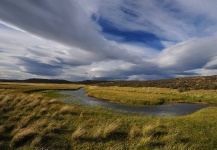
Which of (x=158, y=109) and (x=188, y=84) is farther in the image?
(x=188, y=84)

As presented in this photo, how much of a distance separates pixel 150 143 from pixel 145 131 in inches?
67.9

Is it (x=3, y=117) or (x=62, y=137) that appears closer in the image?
(x=62, y=137)

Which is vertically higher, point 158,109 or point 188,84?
point 188,84

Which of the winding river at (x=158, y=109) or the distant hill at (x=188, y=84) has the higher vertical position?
the distant hill at (x=188, y=84)

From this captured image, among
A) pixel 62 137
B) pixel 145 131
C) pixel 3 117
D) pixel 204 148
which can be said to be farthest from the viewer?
pixel 3 117

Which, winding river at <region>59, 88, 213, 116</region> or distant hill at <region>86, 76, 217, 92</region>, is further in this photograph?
distant hill at <region>86, 76, 217, 92</region>

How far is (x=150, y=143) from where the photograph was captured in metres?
11.2

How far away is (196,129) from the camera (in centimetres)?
1508

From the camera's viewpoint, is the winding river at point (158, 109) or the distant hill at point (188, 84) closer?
the winding river at point (158, 109)

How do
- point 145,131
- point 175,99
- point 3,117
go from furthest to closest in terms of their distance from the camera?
point 175,99
point 3,117
point 145,131

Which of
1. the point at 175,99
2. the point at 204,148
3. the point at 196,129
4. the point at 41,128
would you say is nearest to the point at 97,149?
the point at 41,128

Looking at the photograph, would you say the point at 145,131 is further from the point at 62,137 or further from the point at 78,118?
the point at 78,118

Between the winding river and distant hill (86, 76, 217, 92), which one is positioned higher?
distant hill (86, 76, 217, 92)

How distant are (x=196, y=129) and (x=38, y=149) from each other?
12.4 meters
